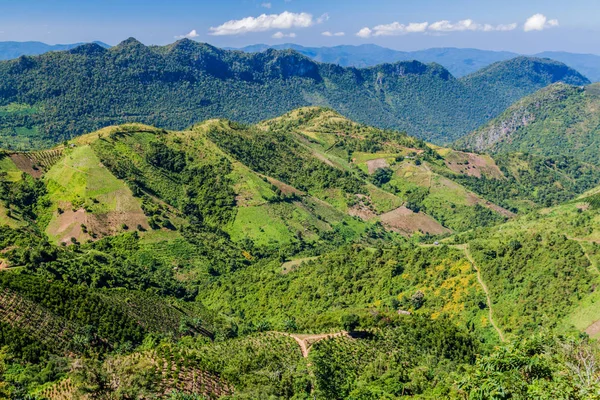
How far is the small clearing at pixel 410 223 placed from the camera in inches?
7422

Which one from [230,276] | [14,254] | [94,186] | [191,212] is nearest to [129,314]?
[14,254]

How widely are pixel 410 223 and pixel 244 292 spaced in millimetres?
99255

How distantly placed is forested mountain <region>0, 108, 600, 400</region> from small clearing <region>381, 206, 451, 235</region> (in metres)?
10.8

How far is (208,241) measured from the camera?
13912cm

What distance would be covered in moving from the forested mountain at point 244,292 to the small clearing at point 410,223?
1084cm

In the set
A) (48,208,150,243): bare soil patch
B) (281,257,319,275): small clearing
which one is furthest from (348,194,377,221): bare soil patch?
(48,208,150,243): bare soil patch

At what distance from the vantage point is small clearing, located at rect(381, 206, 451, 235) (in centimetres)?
18852

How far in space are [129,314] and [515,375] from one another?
71.3m

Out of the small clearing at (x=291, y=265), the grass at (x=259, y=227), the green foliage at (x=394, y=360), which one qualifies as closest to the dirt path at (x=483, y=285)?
the green foliage at (x=394, y=360)

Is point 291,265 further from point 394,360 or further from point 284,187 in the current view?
point 394,360

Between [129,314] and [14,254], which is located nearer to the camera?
[129,314]

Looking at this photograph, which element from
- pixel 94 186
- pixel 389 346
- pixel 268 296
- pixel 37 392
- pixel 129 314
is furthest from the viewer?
pixel 94 186

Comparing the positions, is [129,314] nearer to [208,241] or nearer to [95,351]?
[95,351]

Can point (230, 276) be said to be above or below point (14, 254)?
below
